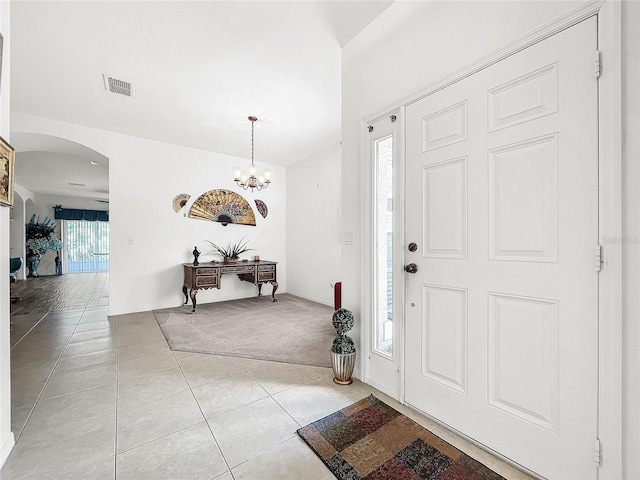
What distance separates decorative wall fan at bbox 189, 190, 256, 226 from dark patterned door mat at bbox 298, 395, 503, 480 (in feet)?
13.9

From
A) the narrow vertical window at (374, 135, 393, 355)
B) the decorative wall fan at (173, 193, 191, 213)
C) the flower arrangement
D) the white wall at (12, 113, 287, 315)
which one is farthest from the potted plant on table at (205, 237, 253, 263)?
the flower arrangement

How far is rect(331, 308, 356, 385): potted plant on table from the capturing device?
214cm

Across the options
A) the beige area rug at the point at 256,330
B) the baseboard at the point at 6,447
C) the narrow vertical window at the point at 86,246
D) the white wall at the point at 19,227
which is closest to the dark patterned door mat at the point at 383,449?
the beige area rug at the point at 256,330

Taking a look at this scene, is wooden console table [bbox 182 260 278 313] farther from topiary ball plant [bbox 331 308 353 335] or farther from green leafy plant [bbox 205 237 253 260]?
topiary ball plant [bbox 331 308 353 335]

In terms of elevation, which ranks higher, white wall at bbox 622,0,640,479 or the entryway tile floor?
white wall at bbox 622,0,640,479

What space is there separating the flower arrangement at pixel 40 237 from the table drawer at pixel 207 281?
24.6 feet

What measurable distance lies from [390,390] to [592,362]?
119cm

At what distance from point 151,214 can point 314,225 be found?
273 cm

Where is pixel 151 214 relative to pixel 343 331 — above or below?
above

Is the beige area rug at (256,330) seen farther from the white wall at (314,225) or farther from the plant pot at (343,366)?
the white wall at (314,225)

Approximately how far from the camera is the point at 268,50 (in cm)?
245

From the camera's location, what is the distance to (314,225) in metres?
5.30

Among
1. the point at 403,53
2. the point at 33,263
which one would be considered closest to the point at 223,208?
the point at 403,53

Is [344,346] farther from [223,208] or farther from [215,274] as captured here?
[223,208]
